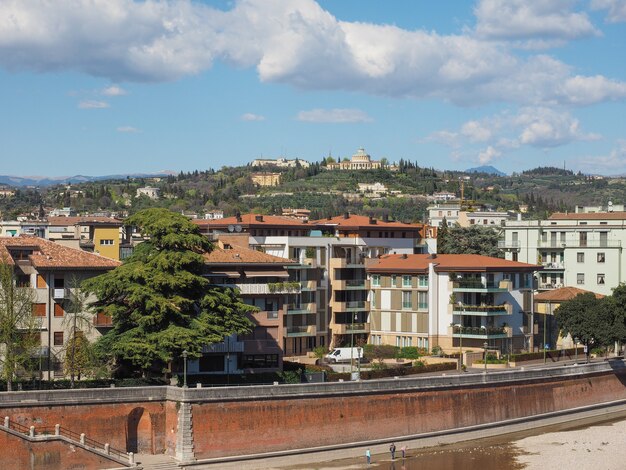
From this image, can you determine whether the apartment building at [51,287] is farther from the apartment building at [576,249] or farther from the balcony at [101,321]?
the apartment building at [576,249]

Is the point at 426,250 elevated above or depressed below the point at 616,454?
above

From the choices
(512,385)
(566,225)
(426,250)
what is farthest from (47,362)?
(566,225)

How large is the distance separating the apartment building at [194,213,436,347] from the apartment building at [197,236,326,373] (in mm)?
5988

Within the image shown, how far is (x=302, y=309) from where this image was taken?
95.1m

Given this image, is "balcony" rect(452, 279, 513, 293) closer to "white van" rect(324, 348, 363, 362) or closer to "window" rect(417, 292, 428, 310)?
"window" rect(417, 292, 428, 310)

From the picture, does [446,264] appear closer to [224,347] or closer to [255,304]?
[255,304]

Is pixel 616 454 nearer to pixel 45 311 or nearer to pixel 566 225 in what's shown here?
pixel 45 311

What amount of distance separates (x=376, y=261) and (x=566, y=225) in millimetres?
27954

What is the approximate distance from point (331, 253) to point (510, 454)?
32966 mm

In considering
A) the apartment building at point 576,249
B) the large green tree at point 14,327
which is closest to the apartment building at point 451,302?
the apartment building at point 576,249

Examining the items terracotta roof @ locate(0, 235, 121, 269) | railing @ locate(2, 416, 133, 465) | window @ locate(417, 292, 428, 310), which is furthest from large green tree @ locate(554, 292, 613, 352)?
railing @ locate(2, 416, 133, 465)

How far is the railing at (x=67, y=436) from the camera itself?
59.5 m

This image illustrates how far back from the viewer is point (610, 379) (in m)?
91.3

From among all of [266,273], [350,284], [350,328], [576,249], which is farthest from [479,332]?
[576,249]
